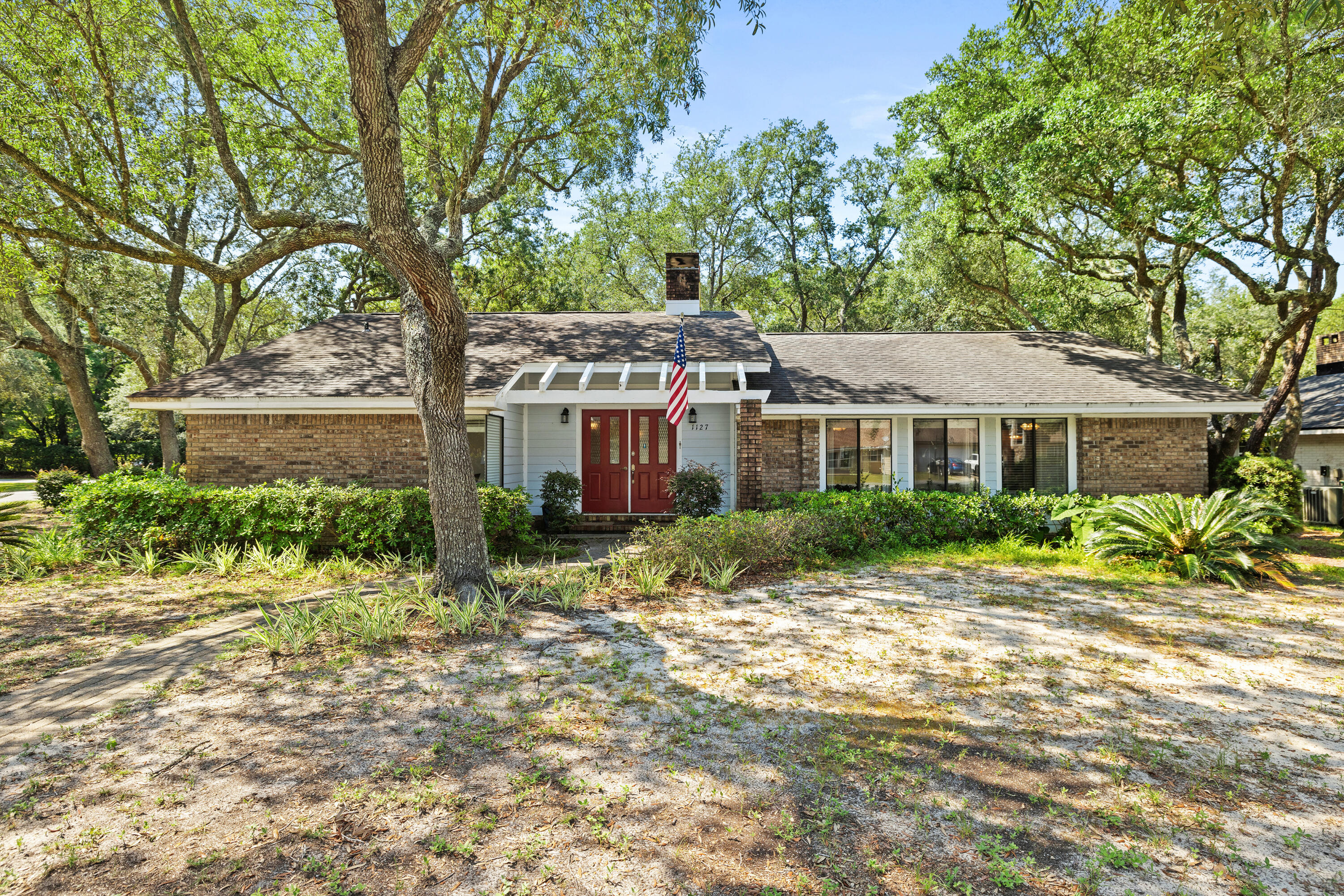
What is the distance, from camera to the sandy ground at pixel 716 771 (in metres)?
2.77

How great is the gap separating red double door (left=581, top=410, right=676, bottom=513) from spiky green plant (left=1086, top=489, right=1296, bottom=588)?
7.48 meters

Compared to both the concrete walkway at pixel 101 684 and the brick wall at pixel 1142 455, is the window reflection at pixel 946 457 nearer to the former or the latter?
the brick wall at pixel 1142 455

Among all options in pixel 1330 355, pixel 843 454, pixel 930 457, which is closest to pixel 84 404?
pixel 843 454

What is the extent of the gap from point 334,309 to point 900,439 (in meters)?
20.5

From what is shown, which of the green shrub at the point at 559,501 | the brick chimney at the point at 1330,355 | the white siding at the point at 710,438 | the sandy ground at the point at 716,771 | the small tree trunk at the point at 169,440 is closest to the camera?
the sandy ground at the point at 716,771

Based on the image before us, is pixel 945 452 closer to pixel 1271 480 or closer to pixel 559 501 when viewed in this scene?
pixel 1271 480

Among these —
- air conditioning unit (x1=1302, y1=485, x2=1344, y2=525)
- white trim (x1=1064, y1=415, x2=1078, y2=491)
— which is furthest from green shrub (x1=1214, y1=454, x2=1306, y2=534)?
air conditioning unit (x1=1302, y1=485, x2=1344, y2=525)

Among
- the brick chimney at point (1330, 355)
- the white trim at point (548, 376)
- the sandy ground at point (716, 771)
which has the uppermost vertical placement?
the brick chimney at point (1330, 355)

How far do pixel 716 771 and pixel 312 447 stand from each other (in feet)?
34.3

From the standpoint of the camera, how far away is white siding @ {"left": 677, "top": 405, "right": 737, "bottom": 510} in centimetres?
1334

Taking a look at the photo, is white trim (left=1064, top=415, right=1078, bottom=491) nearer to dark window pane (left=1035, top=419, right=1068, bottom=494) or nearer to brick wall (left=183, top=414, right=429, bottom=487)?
dark window pane (left=1035, top=419, right=1068, bottom=494)

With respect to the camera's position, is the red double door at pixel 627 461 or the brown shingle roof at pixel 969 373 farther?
the red double door at pixel 627 461

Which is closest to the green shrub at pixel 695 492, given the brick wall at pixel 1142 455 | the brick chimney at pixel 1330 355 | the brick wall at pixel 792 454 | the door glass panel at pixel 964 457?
the brick wall at pixel 792 454

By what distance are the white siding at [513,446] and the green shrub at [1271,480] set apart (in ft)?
43.3
